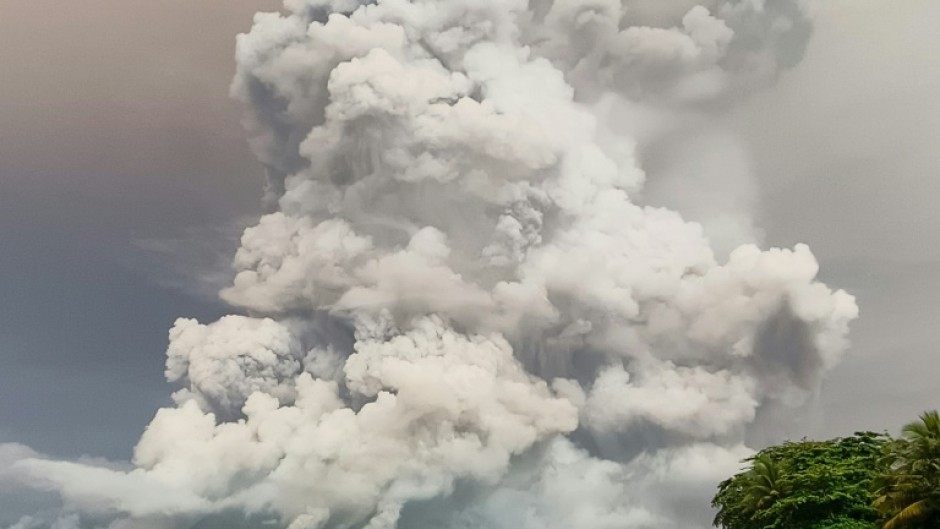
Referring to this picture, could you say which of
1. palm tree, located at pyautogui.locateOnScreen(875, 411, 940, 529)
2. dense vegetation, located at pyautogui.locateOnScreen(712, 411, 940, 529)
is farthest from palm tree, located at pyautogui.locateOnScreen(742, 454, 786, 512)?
palm tree, located at pyautogui.locateOnScreen(875, 411, 940, 529)

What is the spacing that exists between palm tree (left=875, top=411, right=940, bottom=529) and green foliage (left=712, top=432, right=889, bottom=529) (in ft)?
43.1

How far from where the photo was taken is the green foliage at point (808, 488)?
253 ft

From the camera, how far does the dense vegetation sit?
5775cm

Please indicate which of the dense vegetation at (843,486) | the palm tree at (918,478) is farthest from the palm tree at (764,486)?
the palm tree at (918,478)

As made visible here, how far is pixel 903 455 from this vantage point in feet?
195

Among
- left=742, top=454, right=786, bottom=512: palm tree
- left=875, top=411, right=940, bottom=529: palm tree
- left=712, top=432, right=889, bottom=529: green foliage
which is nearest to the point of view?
left=875, top=411, right=940, bottom=529: palm tree

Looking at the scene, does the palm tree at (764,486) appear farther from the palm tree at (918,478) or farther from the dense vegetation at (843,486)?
the palm tree at (918,478)

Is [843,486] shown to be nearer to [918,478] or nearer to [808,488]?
[808,488]

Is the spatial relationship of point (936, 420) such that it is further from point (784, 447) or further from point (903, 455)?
point (784, 447)

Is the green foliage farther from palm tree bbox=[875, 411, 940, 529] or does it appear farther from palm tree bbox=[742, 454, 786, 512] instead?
palm tree bbox=[875, 411, 940, 529]

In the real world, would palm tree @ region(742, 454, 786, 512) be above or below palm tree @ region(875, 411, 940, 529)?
above

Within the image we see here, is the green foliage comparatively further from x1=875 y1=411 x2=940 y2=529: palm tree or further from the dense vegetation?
x1=875 y1=411 x2=940 y2=529: palm tree

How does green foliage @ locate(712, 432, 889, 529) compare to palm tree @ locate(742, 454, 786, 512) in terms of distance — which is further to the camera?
palm tree @ locate(742, 454, 786, 512)

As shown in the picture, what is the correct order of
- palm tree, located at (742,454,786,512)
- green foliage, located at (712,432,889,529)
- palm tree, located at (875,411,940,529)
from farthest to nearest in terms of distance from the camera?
palm tree, located at (742,454,786,512), green foliage, located at (712,432,889,529), palm tree, located at (875,411,940,529)
